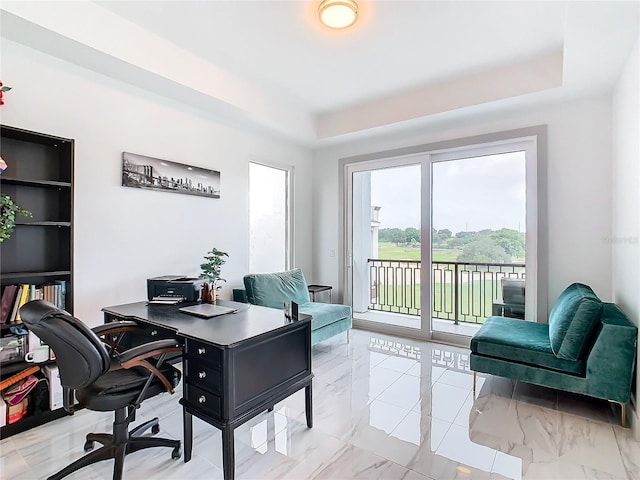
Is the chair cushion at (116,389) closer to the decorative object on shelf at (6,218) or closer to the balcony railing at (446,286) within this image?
the decorative object on shelf at (6,218)

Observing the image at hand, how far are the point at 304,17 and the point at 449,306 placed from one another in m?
3.90

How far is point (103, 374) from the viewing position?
166 cm

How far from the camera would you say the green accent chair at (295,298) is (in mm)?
3531

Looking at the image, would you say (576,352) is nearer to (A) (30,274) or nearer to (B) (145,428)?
(B) (145,428)

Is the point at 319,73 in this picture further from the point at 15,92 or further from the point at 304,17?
the point at 15,92

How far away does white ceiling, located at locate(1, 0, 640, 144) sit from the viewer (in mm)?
2332

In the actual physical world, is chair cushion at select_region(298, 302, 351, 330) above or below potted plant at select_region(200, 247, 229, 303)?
below

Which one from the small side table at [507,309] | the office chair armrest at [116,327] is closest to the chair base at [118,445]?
the office chair armrest at [116,327]

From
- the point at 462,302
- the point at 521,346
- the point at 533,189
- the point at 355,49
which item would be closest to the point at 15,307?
the point at 355,49

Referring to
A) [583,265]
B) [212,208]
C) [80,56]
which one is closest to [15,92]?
[80,56]

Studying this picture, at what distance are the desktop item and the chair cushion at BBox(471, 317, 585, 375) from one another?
206 cm

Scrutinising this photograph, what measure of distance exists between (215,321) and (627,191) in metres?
3.15

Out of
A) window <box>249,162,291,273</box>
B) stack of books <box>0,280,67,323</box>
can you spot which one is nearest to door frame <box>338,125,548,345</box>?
window <box>249,162,291,273</box>

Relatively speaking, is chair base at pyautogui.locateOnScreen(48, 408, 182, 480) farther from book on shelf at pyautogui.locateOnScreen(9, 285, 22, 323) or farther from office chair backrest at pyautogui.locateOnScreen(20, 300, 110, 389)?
book on shelf at pyautogui.locateOnScreen(9, 285, 22, 323)
